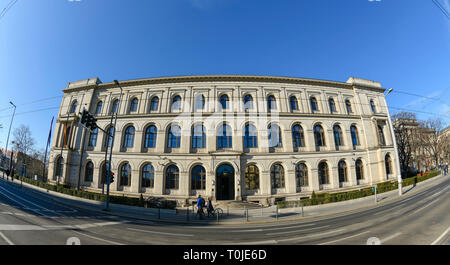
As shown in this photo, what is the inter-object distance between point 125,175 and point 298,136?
24.2m

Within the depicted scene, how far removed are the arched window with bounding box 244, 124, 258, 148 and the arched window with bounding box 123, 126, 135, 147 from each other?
15.7m

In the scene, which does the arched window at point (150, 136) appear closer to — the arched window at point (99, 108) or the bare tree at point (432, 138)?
the arched window at point (99, 108)

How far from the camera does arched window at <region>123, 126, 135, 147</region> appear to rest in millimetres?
21469

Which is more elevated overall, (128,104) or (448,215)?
(128,104)

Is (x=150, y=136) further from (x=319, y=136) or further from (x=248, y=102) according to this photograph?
(x=319, y=136)

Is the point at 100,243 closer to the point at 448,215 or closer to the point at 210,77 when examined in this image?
the point at 448,215

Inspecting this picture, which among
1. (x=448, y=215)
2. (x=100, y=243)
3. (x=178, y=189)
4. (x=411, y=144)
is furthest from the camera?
(x=411, y=144)

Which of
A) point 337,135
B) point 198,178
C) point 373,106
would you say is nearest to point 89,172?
point 198,178

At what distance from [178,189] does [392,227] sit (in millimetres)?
18670

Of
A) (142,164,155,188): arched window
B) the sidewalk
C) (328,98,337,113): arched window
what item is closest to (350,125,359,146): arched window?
(328,98,337,113): arched window

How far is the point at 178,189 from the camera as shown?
Answer: 768 inches
